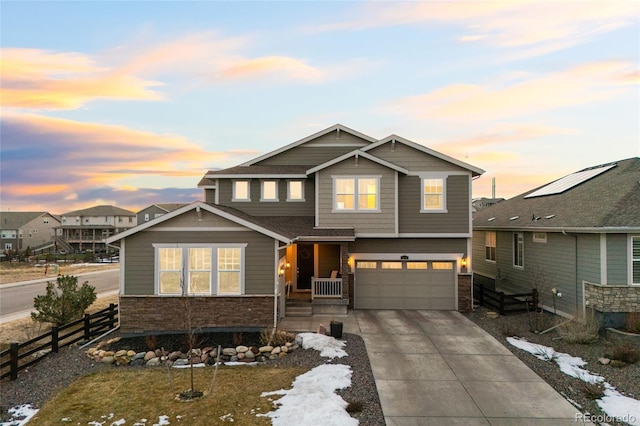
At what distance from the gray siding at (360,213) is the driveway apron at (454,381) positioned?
15.4 ft

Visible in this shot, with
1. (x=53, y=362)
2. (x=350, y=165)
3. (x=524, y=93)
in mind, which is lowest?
(x=53, y=362)

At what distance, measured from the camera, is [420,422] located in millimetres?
6988

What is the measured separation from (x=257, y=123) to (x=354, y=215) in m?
15.4

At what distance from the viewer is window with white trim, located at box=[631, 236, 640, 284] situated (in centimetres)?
1215

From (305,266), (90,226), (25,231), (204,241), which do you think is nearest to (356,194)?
(305,266)

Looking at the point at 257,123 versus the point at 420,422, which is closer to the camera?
the point at 420,422

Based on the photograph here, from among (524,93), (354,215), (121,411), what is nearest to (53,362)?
(121,411)

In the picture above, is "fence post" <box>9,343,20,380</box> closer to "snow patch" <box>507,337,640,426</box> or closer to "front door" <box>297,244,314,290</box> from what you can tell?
"front door" <box>297,244,314,290</box>

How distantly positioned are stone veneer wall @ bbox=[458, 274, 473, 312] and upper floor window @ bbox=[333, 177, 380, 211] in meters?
5.28

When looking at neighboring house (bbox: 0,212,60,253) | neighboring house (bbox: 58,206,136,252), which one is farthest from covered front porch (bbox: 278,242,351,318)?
neighboring house (bbox: 0,212,60,253)

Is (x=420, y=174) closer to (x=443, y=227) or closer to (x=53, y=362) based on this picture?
(x=443, y=227)

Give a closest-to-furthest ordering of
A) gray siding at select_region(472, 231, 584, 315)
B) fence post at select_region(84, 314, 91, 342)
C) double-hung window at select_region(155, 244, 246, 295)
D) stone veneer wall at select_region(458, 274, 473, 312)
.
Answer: fence post at select_region(84, 314, 91, 342) → double-hung window at select_region(155, 244, 246, 295) → gray siding at select_region(472, 231, 584, 315) → stone veneer wall at select_region(458, 274, 473, 312)

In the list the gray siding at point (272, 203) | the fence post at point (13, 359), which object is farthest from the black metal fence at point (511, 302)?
the fence post at point (13, 359)

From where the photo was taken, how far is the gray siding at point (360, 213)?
53.9 feet
